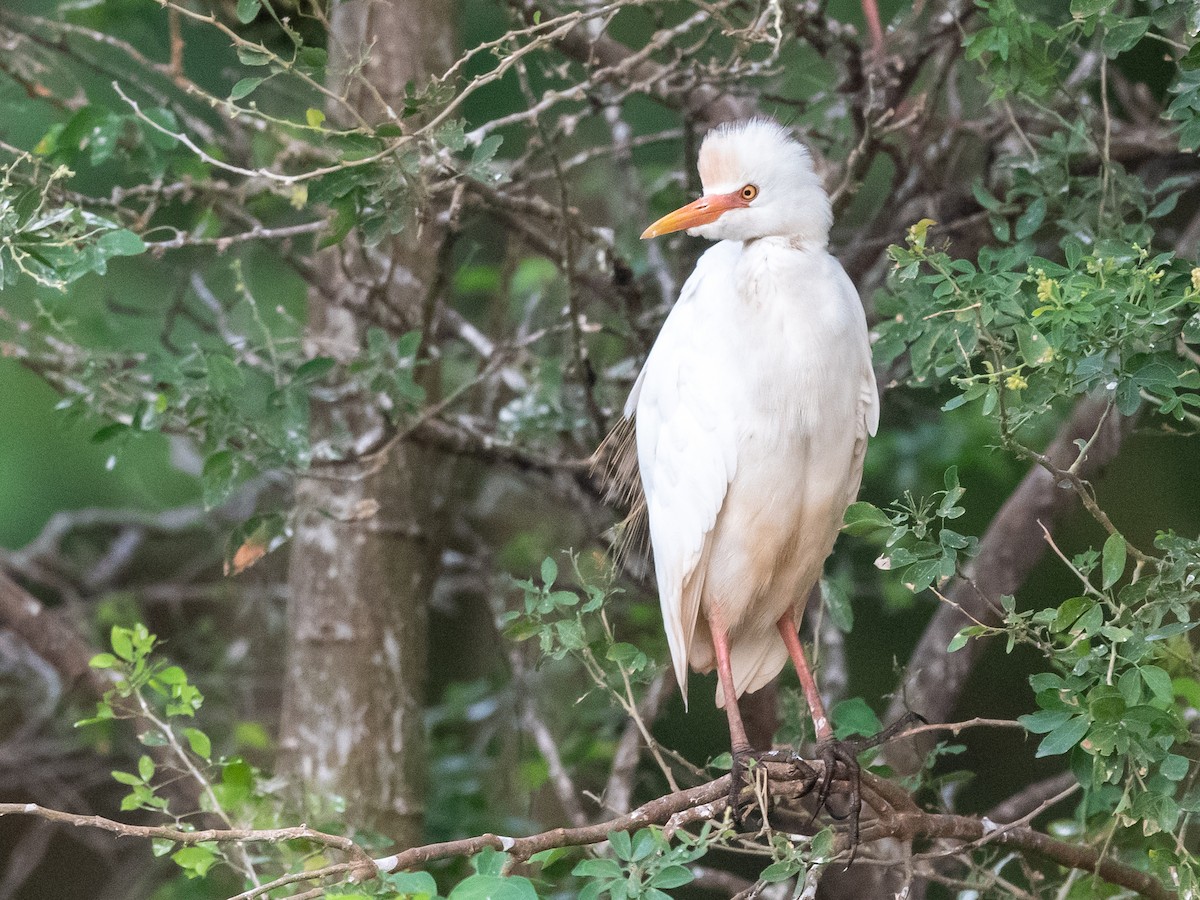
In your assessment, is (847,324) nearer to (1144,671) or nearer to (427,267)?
(1144,671)

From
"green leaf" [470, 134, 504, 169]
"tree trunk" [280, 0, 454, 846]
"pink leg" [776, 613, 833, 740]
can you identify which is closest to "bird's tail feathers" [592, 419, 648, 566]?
"pink leg" [776, 613, 833, 740]

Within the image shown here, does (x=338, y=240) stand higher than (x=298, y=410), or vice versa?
(x=338, y=240)

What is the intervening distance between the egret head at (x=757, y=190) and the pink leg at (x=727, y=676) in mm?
609

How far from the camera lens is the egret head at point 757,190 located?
1.73m

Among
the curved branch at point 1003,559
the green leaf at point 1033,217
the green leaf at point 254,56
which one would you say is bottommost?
the curved branch at point 1003,559

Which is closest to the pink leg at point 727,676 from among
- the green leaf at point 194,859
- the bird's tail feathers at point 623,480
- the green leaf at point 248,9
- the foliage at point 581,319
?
the foliage at point 581,319

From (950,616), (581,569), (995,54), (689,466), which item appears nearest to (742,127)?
(995,54)

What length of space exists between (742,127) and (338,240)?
1.89ft

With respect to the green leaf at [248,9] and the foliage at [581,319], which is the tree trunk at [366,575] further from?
the green leaf at [248,9]

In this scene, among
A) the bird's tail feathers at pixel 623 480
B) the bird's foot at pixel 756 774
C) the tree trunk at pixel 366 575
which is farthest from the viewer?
the tree trunk at pixel 366 575

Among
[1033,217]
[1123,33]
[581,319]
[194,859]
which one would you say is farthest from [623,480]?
[1123,33]

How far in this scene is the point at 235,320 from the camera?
276 cm

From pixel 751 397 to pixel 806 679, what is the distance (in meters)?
0.46

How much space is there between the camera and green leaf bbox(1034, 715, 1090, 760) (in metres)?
1.31
